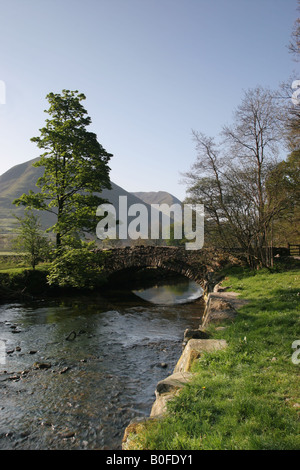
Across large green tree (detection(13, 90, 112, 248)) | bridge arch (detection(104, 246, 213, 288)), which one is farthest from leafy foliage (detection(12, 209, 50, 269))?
bridge arch (detection(104, 246, 213, 288))

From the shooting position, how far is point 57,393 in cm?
699

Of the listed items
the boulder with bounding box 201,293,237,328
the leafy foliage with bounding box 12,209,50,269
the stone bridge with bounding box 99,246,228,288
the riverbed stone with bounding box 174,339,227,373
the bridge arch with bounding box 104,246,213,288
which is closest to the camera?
the riverbed stone with bounding box 174,339,227,373

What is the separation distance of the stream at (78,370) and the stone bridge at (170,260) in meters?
4.91

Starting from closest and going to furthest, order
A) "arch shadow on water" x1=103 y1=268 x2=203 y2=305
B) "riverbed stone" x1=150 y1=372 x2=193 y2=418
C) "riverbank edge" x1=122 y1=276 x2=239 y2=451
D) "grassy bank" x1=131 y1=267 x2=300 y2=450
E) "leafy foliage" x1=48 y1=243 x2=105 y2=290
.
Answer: "grassy bank" x1=131 y1=267 x2=300 y2=450 → "riverbank edge" x1=122 y1=276 x2=239 y2=451 → "riverbed stone" x1=150 y1=372 x2=193 y2=418 → "leafy foliage" x1=48 y1=243 x2=105 y2=290 → "arch shadow on water" x1=103 y1=268 x2=203 y2=305

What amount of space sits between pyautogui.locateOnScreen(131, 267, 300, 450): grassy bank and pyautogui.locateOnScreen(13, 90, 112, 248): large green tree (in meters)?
15.7

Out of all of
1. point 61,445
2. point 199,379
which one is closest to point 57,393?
point 61,445

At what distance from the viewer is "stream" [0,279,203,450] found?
5559 mm

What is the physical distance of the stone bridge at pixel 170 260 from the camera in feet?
69.4

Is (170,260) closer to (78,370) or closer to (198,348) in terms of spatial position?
(78,370)

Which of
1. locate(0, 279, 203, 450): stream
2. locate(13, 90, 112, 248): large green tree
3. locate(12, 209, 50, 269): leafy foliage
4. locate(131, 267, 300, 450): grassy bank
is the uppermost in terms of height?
locate(13, 90, 112, 248): large green tree

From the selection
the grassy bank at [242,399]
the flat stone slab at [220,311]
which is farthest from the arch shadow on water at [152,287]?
the grassy bank at [242,399]

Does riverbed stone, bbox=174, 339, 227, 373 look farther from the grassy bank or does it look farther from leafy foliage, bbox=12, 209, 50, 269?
leafy foliage, bbox=12, 209, 50, 269

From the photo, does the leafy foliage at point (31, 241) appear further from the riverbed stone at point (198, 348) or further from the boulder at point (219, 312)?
the riverbed stone at point (198, 348)

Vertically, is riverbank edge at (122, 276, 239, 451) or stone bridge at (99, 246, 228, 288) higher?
stone bridge at (99, 246, 228, 288)
